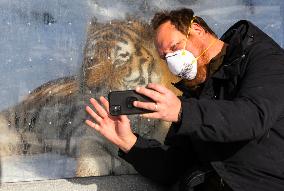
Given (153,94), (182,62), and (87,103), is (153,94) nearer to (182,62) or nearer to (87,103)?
(182,62)

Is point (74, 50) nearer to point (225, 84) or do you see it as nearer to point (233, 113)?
point (225, 84)

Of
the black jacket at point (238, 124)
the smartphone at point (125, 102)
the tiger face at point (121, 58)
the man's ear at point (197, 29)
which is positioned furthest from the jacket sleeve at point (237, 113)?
the tiger face at point (121, 58)

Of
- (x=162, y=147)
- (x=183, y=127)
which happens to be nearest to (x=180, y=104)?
(x=183, y=127)

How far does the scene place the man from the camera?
1506 mm

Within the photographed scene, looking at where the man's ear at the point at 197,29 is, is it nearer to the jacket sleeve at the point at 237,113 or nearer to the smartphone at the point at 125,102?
the jacket sleeve at the point at 237,113

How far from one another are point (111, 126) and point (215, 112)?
680 mm

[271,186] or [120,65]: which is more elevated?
[120,65]

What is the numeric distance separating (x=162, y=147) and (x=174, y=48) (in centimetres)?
57

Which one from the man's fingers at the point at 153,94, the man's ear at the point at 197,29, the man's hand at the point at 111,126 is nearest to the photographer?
the man's fingers at the point at 153,94

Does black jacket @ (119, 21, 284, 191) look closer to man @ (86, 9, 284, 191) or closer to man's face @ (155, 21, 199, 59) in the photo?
man @ (86, 9, 284, 191)

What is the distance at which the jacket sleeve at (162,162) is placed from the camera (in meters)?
2.34

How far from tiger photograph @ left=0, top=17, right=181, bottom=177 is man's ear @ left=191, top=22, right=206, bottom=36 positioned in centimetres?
50

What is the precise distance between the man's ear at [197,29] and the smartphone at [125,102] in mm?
655

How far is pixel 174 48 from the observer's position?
6.81 ft
